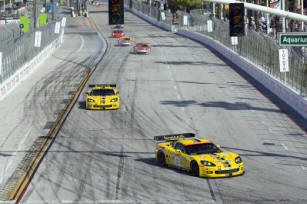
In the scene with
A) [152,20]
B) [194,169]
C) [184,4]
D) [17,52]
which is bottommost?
[194,169]

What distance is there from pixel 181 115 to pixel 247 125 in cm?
424

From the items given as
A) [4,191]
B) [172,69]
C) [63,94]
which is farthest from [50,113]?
[172,69]

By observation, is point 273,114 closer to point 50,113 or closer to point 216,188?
point 50,113

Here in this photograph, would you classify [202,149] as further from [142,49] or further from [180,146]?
[142,49]

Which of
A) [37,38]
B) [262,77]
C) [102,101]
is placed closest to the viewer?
[102,101]

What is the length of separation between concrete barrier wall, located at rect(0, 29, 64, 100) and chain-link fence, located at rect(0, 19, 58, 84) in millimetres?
307

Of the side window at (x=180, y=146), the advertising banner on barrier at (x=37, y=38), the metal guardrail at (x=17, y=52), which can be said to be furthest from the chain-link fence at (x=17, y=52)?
the side window at (x=180, y=146)

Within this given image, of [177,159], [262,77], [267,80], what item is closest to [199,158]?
[177,159]

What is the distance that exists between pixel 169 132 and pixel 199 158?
30.2 ft

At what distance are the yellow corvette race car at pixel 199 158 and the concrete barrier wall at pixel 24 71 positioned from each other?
20.9 metres

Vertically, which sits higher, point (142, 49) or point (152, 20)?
point (152, 20)

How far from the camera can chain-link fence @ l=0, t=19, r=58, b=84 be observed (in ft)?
153

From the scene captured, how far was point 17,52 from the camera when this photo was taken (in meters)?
51.7

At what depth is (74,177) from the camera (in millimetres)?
24875
